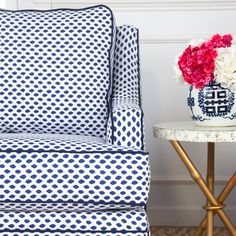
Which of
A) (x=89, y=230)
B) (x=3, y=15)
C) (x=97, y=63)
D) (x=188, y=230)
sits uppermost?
(x=3, y=15)

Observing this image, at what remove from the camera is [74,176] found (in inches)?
67.5

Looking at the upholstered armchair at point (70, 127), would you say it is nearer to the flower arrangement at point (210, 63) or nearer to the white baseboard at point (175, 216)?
the flower arrangement at point (210, 63)

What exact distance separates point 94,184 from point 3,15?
1.02 meters

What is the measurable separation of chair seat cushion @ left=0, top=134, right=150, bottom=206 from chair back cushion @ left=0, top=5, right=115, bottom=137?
0.50 metres

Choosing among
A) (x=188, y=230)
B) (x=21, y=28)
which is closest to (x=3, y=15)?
(x=21, y=28)

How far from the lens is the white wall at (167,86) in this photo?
9.53 feet

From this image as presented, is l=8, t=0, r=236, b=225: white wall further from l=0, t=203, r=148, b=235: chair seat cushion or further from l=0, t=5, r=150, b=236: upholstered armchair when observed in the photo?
l=0, t=203, r=148, b=235: chair seat cushion

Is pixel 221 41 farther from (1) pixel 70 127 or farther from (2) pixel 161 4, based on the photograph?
(2) pixel 161 4

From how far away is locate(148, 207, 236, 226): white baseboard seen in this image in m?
2.91

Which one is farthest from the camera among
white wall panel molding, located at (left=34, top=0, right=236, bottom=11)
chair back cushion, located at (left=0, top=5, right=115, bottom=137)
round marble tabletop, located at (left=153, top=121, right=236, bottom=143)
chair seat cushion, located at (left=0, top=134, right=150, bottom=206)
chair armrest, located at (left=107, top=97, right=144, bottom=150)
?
white wall panel molding, located at (left=34, top=0, right=236, bottom=11)

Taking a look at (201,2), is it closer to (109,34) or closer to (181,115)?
(181,115)

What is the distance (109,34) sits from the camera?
2.34 meters

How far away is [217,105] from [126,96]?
34cm

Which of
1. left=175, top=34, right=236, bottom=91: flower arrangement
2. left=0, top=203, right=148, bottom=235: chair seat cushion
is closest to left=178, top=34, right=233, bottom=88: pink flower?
left=175, top=34, right=236, bottom=91: flower arrangement
